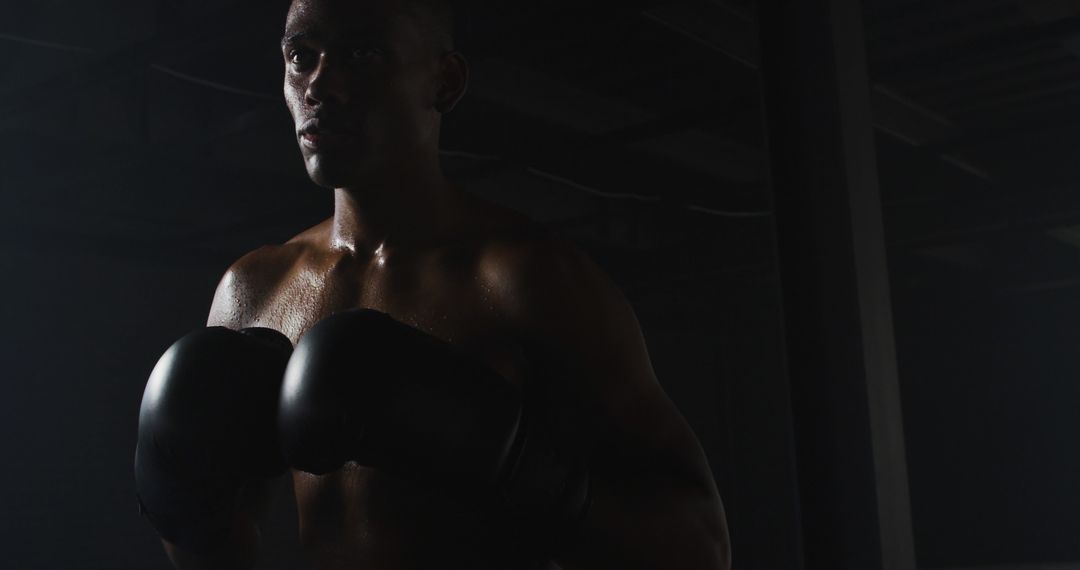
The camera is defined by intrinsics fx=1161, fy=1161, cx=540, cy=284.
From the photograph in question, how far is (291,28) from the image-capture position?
4.49ft

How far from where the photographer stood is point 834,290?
2.61m

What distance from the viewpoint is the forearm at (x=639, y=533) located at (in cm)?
119

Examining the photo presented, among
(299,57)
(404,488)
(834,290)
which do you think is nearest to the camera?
(404,488)

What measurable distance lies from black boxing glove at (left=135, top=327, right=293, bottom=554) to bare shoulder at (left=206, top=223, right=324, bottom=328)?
0.19m

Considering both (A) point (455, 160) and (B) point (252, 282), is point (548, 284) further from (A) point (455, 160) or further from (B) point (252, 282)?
(A) point (455, 160)

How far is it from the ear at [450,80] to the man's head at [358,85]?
1.1 inches

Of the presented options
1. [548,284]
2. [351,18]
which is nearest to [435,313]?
[548,284]

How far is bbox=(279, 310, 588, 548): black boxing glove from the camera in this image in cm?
113

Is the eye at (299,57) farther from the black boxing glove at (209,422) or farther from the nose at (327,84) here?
the black boxing glove at (209,422)

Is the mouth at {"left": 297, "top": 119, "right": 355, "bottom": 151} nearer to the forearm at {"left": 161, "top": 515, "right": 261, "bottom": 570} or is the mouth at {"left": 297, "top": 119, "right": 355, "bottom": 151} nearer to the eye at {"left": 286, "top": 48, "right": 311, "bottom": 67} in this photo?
the eye at {"left": 286, "top": 48, "right": 311, "bottom": 67}

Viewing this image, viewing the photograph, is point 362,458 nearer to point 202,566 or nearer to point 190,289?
point 202,566

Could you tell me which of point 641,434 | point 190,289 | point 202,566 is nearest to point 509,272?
point 641,434

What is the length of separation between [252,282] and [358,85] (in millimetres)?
339

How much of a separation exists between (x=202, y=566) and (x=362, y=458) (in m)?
0.35
